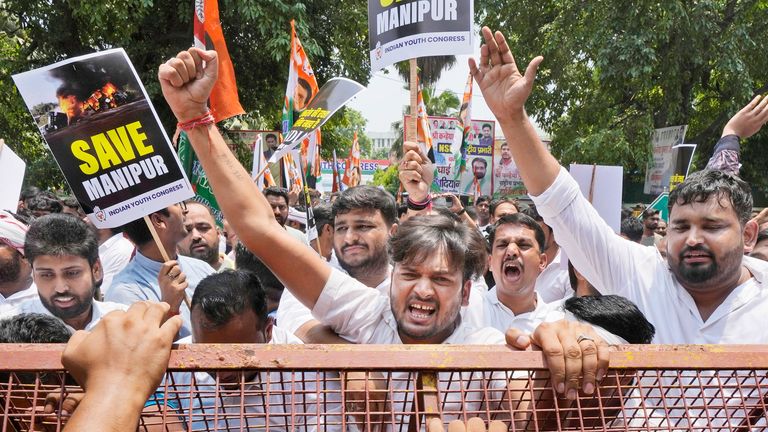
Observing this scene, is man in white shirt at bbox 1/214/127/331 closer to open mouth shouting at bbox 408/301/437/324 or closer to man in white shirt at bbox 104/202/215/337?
man in white shirt at bbox 104/202/215/337

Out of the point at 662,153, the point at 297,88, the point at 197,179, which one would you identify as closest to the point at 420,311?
the point at 297,88

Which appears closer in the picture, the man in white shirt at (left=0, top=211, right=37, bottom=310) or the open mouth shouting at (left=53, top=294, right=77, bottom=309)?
the open mouth shouting at (left=53, top=294, right=77, bottom=309)

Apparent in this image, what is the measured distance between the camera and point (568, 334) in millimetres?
1478

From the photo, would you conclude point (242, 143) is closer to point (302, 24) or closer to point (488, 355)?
point (302, 24)

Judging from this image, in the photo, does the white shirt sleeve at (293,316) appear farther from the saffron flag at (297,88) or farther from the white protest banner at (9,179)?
the saffron flag at (297,88)

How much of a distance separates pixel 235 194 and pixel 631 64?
499 inches

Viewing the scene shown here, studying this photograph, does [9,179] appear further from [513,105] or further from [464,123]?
[464,123]

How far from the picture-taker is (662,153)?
14406 mm

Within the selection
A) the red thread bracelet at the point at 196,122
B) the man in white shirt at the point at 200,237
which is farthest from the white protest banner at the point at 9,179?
the red thread bracelet at the point at 196,122

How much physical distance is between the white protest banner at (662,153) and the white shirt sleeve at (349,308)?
12.3m

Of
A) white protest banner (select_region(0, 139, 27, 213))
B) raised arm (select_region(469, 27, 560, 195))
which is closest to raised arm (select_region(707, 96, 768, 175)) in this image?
raised arm (select_region(469, 27, 560, 195))

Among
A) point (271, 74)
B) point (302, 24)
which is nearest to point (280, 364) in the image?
point (302, 24)

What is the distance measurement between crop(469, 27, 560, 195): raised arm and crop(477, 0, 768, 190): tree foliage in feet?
38.2

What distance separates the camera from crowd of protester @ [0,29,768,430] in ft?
4.69
